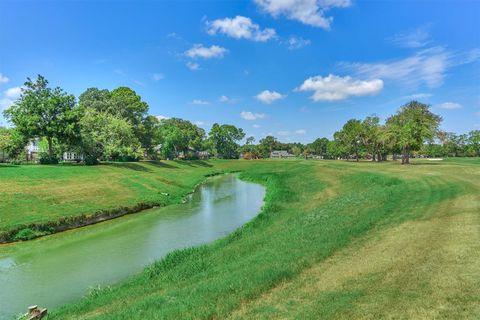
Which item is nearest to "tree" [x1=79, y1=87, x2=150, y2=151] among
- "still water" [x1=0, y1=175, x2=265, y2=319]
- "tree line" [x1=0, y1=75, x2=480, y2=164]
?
"tree line" [x1=0, y1=75, x2=480, y2=164]

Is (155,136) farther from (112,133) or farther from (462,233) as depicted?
(462,233)

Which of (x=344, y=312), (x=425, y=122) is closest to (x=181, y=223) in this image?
(x=344, y=312)

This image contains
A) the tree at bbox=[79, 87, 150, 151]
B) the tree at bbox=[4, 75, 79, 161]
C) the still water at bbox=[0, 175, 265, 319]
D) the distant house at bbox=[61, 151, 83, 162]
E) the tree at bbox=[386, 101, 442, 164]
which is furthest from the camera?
the tree at bbox=[79, 87, 150, 151]

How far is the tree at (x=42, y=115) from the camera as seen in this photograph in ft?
172

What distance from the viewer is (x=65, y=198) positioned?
102 ft

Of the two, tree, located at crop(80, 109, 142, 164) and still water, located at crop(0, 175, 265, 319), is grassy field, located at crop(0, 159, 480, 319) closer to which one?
still water, located at crop(0, 175, 265, 319)

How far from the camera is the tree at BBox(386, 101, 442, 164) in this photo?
64688mm

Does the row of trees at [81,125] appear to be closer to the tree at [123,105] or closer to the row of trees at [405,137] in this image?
the tree at [123,105]

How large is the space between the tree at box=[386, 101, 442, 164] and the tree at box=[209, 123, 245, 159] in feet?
282

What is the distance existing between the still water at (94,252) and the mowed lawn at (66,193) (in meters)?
3.27

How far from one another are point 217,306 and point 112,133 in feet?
209

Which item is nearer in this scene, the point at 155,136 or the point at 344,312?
the point at 344,312

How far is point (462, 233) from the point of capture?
12.6 meters

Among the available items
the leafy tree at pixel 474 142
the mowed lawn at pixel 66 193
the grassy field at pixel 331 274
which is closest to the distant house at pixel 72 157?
the mowed lawn at pixel 66 193
